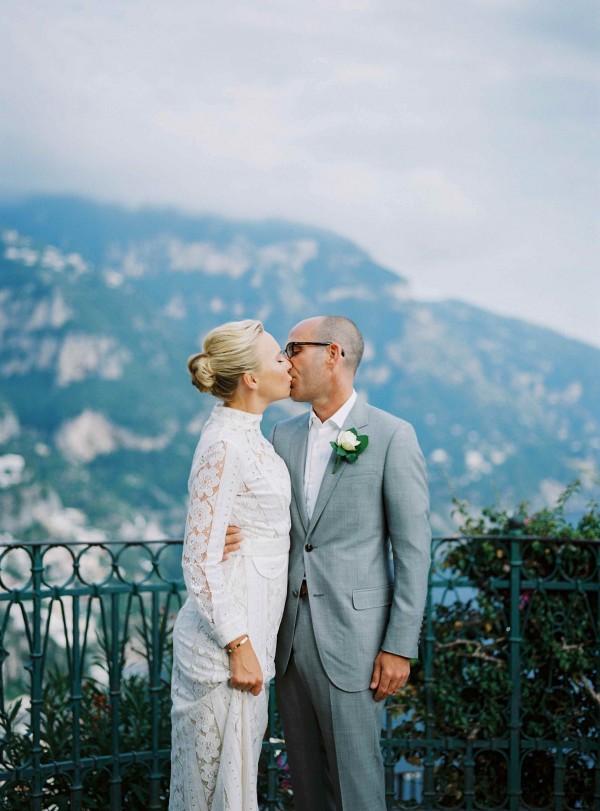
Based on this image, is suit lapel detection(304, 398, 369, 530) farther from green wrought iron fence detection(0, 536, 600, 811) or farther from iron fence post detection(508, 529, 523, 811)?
iron fence post detection(508, 529, 523, 811)

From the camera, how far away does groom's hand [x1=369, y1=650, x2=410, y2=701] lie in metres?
2.29

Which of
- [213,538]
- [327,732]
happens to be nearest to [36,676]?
[327,732]

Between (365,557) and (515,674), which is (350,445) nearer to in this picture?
(365,557)

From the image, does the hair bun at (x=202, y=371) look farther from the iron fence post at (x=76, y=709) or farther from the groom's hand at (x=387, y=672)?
the iron fence post at (x=76, y=709)

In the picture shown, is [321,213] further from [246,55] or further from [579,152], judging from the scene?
[579,152]

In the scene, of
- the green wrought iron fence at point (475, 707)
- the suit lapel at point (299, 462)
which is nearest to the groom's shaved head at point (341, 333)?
the suit lapel at point (299, 462)

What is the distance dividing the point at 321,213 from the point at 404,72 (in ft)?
20.7

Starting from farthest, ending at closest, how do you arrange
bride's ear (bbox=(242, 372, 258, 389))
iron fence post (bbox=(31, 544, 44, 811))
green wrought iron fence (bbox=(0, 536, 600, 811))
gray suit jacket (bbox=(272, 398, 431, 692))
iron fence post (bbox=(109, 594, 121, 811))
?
green wrought iron fence (bbox=(0, 536, 600, 811)), iron fence post (bbox=(109, 594, 121, 811)), iron fence post (bbox=(31, 544, 44, 811)), gray suit jacket (bbox=(272, 398, 431, 692)), bride's ear (bbox=(242, 372, 258, 389))

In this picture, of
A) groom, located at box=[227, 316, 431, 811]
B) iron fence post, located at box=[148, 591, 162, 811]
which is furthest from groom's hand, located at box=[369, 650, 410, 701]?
iron fence post, located at box=[148, 591, 162, 811]

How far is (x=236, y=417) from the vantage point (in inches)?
86.6

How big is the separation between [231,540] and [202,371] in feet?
1.31

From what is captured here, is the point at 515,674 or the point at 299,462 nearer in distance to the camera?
the point at 299,462

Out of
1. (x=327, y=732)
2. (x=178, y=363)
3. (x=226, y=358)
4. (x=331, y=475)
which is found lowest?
(x=327, y=732)

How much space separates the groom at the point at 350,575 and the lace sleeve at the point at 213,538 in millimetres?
296
